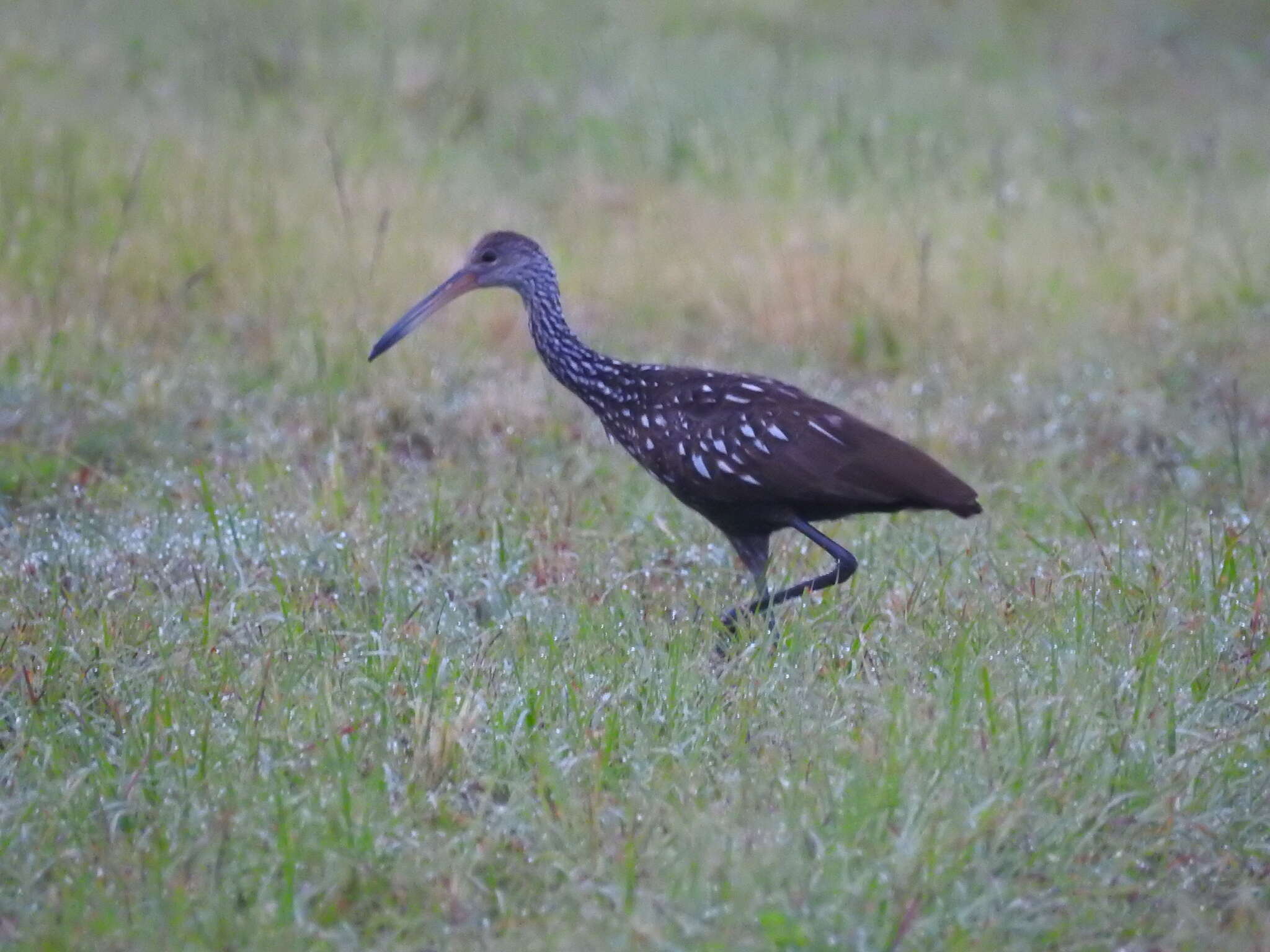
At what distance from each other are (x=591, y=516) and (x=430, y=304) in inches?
34.8

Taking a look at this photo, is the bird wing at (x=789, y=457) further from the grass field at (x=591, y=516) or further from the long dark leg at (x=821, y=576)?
the grass field at (x=591, y=516)

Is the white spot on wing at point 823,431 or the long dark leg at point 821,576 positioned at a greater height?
the white spot on wing at point 823,431

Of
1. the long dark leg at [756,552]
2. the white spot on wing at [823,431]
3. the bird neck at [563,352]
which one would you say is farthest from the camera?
the bird neck at [563,352]

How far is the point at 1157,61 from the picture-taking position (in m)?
15.1

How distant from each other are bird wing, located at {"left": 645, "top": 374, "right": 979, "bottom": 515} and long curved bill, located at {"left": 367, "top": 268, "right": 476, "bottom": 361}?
106cm

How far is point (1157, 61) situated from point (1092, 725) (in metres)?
12.7

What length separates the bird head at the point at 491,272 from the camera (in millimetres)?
5637

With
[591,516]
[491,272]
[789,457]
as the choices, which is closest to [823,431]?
[789,457]

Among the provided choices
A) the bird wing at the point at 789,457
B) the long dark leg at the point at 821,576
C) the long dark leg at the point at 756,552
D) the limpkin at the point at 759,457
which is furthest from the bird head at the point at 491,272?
the long dark leg at the point at 821,576

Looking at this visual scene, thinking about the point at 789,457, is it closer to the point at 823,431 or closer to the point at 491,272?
the point at 823,431

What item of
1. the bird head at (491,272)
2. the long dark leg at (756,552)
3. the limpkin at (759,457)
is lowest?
the long dark leg at (756,552)

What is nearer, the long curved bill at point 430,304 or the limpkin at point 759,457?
the limpkin at point 759,457

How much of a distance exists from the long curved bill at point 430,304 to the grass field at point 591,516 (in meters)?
0.52

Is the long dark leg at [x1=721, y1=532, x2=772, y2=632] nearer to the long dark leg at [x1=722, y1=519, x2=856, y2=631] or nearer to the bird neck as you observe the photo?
the long dark leg at [x1=722, y1=519, x2=856, y2=631]
